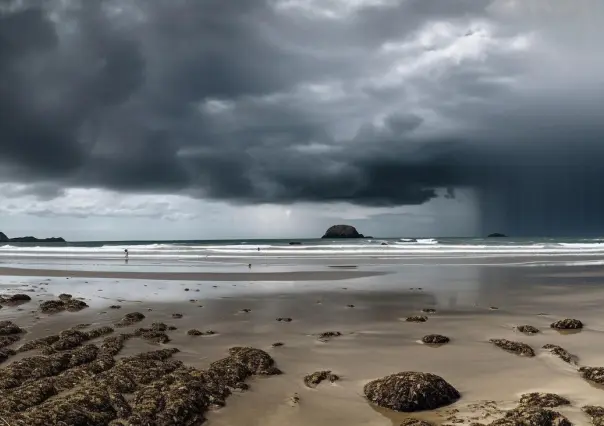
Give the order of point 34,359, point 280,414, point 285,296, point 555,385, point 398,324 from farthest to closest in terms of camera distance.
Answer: point 285,296, point 398,324, point 34,359, point 555,385, point 280,414

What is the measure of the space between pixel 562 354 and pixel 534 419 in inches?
171

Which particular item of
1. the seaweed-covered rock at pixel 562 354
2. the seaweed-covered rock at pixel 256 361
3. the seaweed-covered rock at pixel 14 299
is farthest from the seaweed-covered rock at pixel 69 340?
the seaweed-covered rock at pixel 562 354

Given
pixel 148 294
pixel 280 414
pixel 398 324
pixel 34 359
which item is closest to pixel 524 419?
pixel 280 414

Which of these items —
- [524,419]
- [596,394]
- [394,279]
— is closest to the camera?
[524,419]

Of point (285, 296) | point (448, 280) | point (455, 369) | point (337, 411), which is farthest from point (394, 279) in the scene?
point (337, 411)

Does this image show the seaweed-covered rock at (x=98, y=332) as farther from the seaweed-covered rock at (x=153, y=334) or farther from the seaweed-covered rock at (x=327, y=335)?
the seaweed-covered rock at (x=327, y=335)

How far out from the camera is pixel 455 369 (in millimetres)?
8289

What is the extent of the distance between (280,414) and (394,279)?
1853 cm

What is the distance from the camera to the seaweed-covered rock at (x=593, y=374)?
24.3 feet

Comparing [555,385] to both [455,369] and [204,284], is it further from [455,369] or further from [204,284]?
[204,284]

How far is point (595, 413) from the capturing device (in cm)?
598

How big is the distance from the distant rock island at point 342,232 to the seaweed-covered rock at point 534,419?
580 ft

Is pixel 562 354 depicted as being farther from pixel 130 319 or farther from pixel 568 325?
pixel 130 319

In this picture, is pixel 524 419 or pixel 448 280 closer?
pixel 524 419
